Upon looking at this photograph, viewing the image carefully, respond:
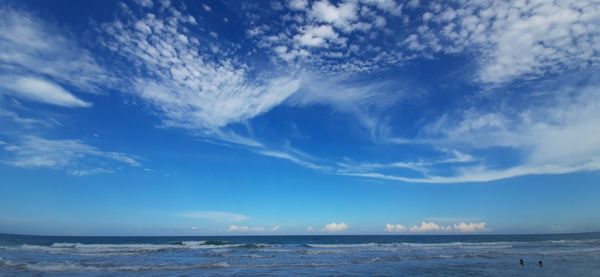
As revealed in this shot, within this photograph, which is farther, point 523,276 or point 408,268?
point 408,268

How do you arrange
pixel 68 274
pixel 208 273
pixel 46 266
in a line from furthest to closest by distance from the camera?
pixel 46 266
pixel 208 273
pixel 68 274

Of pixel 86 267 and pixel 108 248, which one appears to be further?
pixel 108 248

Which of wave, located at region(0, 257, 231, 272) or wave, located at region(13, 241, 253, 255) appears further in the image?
wave, located at region(13, 241, 253, 255)

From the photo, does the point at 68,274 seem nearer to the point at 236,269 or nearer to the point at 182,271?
the point at 182,271

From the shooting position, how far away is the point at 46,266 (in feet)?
82.9

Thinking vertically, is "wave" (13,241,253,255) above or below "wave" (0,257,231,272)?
above

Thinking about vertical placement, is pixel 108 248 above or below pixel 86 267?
above

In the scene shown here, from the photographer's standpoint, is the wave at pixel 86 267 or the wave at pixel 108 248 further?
the wave at pixel 108 248

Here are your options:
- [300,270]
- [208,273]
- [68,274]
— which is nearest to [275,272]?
[300,270]

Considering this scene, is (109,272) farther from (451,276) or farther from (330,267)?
(451,276)

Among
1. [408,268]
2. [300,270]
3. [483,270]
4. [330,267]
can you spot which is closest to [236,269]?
[300,270]

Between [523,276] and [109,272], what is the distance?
25.5 metres

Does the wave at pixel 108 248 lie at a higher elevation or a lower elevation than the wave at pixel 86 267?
higher

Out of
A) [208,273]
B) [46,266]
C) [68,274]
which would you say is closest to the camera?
[68,274]
